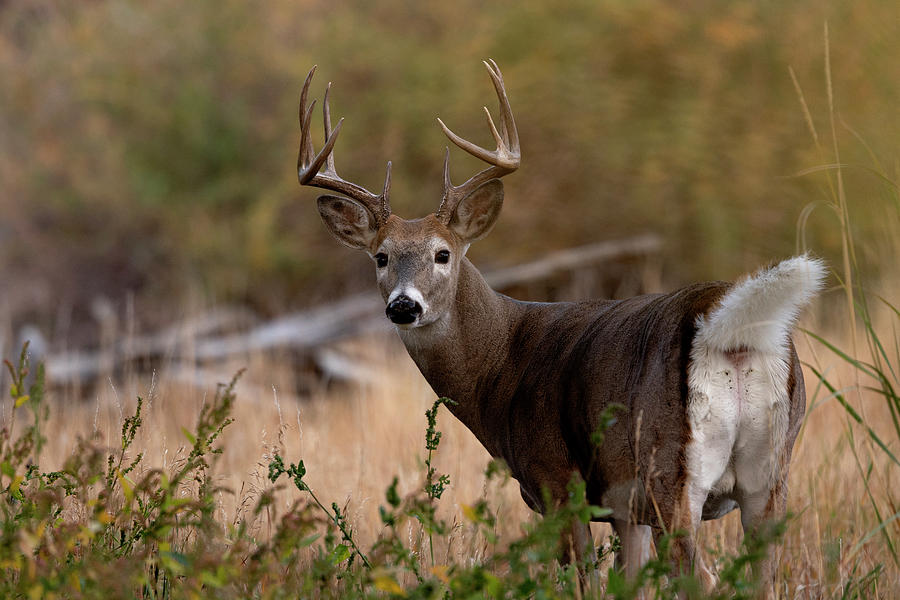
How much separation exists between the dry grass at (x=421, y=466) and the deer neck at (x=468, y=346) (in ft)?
1.01

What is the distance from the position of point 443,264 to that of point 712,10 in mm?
9062

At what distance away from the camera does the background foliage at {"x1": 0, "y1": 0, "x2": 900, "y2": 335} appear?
12.0 m

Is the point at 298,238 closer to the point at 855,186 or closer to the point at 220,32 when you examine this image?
the point at 220,32

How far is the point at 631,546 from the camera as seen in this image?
372 centimetres

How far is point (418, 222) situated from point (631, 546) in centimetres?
177

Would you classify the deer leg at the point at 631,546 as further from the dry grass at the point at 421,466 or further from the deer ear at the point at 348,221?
the deer ear at the point at 348,221

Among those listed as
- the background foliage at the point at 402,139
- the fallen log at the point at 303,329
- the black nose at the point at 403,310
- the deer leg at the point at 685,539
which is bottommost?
the deer leg at the point at 685,539

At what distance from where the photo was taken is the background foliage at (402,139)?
12.0 meters

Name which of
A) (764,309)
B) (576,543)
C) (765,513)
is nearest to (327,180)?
(576,543)

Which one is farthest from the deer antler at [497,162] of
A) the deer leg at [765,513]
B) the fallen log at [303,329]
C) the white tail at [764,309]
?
the fallen log at [303,329]

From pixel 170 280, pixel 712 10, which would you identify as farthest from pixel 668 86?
pixel 170 280

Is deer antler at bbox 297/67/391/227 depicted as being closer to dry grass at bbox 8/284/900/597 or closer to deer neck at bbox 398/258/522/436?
deer neck at bbox 398/258/522/436

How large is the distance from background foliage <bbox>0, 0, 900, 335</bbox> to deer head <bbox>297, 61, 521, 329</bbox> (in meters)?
4.44

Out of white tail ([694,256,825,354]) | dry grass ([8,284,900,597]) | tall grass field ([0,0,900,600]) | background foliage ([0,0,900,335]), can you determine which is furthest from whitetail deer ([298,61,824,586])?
background foliage ([0,0,900,335])
